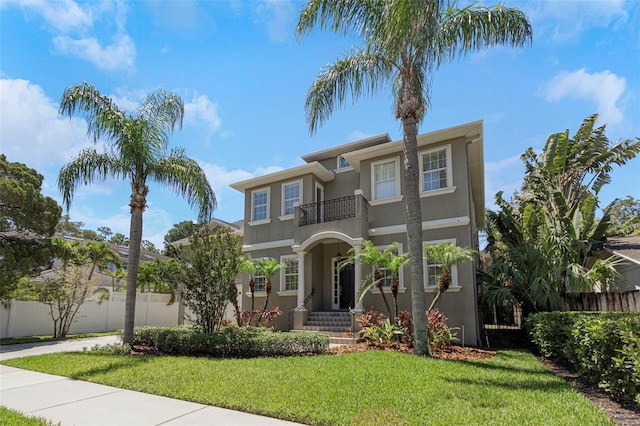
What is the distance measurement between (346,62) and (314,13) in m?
1.55

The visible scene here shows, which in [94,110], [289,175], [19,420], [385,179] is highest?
[94,110]

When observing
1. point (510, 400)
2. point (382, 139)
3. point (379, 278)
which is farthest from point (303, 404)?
point (382, 139)

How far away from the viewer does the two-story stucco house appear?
13.3 meters

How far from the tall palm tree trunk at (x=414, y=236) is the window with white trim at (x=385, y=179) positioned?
4.65 m

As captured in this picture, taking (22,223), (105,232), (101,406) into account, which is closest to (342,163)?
(22,223)

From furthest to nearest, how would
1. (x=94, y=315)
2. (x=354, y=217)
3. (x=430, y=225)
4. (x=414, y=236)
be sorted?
1. (x=94, y=315)
2. (x=354, y=217)
3. (x=430, y=225)
4. (x=414, y=236)

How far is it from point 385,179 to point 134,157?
9.22 meters

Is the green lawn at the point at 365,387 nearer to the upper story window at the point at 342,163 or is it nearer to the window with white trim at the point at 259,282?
the window with white trim at the point at 259,282

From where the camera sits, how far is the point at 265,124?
1381 centimetres

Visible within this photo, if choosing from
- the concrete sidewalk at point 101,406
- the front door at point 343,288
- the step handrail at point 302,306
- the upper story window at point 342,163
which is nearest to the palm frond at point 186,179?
the step handrail at point 302,306

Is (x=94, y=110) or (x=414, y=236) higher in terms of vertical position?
(x=94, y=110)

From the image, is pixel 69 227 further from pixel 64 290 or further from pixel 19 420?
pixel 19 420

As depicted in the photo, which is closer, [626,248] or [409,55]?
[409,55]

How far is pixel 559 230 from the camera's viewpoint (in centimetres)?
1421
